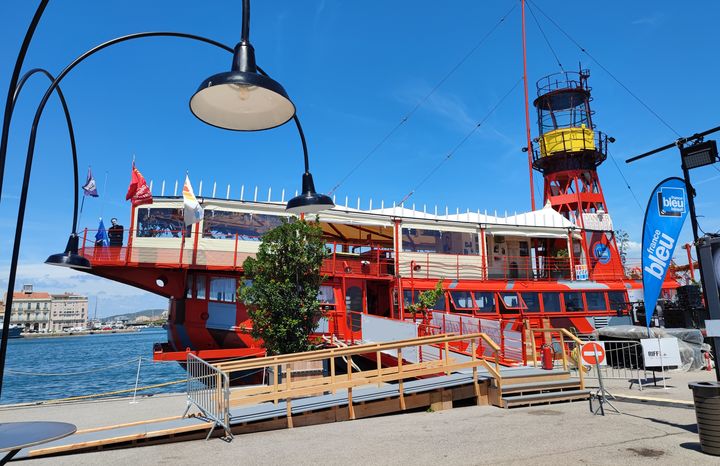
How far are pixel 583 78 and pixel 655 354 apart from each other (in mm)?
Result: 27588

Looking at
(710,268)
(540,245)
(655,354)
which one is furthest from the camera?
(540,245)

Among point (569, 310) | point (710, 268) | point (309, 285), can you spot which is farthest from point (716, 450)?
point (569, 310)

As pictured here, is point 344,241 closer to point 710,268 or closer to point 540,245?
point 540,245

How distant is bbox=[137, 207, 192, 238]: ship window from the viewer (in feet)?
57.9

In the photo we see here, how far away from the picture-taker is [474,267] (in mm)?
22422

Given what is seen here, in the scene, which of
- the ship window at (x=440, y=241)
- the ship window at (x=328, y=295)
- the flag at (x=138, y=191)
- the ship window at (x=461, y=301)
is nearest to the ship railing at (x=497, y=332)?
the ship window at (x=461, y=301)

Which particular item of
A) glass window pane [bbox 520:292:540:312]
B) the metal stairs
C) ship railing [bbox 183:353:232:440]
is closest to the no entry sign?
the metal stairs

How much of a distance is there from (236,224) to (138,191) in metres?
3.88

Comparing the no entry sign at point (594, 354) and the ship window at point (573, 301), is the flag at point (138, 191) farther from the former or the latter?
the ship window at point (573, 301)

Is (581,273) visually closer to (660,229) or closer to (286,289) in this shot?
(660,229)

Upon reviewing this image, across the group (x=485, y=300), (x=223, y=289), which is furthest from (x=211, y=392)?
(x=485, y=300)

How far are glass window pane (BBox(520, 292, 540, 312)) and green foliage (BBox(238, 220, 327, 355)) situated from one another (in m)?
12.1

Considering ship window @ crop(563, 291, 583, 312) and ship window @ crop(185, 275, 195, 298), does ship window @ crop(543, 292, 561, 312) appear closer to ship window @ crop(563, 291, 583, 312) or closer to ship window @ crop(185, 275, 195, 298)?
ship window @ crop(563, 291, 583, 312)

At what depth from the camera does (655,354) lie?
1252 centimetres
